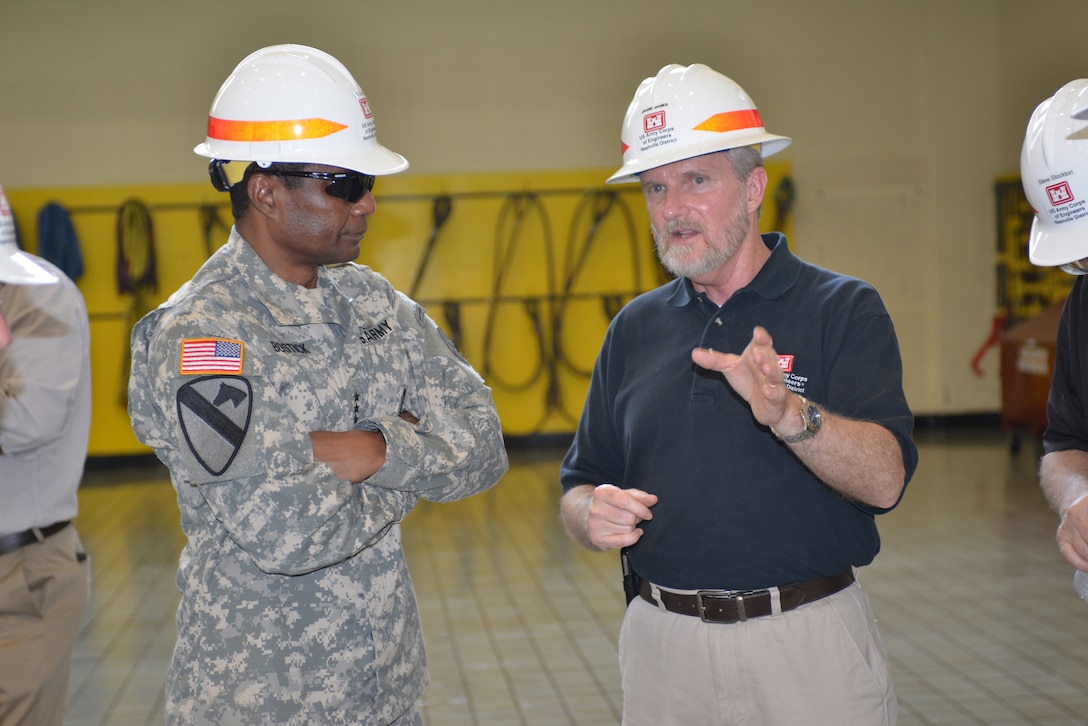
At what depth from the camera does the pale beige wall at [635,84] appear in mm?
10016

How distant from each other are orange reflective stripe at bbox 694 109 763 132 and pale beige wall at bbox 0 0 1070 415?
8331 mm

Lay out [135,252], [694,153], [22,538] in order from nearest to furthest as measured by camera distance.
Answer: [694,153] → [22,538] → [135,252]

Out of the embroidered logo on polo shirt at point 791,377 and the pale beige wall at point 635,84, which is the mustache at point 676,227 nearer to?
the embroidered logo on polo shirt at point 791,377

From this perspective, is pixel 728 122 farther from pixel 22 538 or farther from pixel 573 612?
pixel 573 612

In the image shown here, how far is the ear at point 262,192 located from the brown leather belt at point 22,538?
119cm

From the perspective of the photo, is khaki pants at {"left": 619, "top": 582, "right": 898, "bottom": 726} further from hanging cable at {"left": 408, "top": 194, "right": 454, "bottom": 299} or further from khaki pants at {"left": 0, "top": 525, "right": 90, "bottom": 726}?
hanging cable at {"left": 408, "top": 194, "right": 454, "bottom": 299}

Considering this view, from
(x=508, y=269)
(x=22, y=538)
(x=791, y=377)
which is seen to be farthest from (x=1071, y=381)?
(x=508, y=269)

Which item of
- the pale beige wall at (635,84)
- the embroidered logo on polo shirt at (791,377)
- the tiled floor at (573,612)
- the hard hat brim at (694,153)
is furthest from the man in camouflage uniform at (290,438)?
the pale beige wall at (635,84)

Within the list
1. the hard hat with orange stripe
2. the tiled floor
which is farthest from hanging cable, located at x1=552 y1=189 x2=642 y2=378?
the hard hat with orange stripe

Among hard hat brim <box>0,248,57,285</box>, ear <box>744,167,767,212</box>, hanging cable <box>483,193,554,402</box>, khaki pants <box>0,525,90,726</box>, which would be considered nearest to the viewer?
hard hat brim <box>0,248,57,285</box>

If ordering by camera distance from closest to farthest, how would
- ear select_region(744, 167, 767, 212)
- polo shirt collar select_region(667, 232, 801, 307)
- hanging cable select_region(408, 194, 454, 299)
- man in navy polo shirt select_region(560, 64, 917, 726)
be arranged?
man in navy polo shirt select_region(560, 64, 917, 726), polo shirt collar select_region(667, 232, 801, 307), ear select_region(744, 167, 767, 212), hanging cable select_region(408, 194, 454, 299)

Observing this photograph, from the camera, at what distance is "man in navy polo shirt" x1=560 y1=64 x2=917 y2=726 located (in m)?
2.09

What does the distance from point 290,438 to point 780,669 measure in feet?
3.50

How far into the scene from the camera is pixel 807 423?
75.0 inches
